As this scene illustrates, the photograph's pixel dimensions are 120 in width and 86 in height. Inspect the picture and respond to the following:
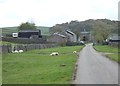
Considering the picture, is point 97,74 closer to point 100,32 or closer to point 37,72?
point 37,72

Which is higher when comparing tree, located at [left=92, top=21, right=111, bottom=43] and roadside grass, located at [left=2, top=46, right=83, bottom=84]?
tree, located at [left=92, top=21, right=111, bottom=43]

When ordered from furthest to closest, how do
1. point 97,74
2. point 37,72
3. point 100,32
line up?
point 100,32 < point 37,72 < point 97,74

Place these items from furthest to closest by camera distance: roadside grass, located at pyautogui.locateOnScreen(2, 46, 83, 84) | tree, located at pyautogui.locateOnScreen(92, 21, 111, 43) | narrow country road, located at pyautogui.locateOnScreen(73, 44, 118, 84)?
1. tree, located at pyautogui.locateOnScreen(92, 21, 111, 43)
2. roadside grass, located at pyautogui.locateOnScreen(2, 46, 83, 84)
3. narrow country road, located at pyautogui.locateOnScreen(73, 44, 118, 84)

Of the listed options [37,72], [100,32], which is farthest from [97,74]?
[100,32]

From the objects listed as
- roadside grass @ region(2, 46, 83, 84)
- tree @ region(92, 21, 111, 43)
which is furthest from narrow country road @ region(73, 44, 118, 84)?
tree @ region(92, 21, 111, 43)

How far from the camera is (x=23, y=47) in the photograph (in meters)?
66.1

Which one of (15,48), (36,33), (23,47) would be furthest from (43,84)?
(36,33)

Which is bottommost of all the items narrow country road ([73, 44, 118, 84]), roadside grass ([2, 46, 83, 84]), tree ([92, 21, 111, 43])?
narrow country road ([73, 44, 118, 84])

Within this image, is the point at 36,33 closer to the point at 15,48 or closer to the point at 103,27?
the point at 103,27

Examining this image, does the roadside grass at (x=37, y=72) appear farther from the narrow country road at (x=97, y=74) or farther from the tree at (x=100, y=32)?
the tree at (x=100, y=32)

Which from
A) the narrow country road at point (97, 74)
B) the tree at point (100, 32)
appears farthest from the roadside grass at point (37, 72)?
the tree at point (100, 32)

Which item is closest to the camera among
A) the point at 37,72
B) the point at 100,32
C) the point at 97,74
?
→ the point at 97,74

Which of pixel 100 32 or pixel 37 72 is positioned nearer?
pixel 37 72

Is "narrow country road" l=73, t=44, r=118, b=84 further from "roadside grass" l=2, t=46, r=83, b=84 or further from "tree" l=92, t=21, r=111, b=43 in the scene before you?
"tree" l=92, t=21, r=111, b=43
